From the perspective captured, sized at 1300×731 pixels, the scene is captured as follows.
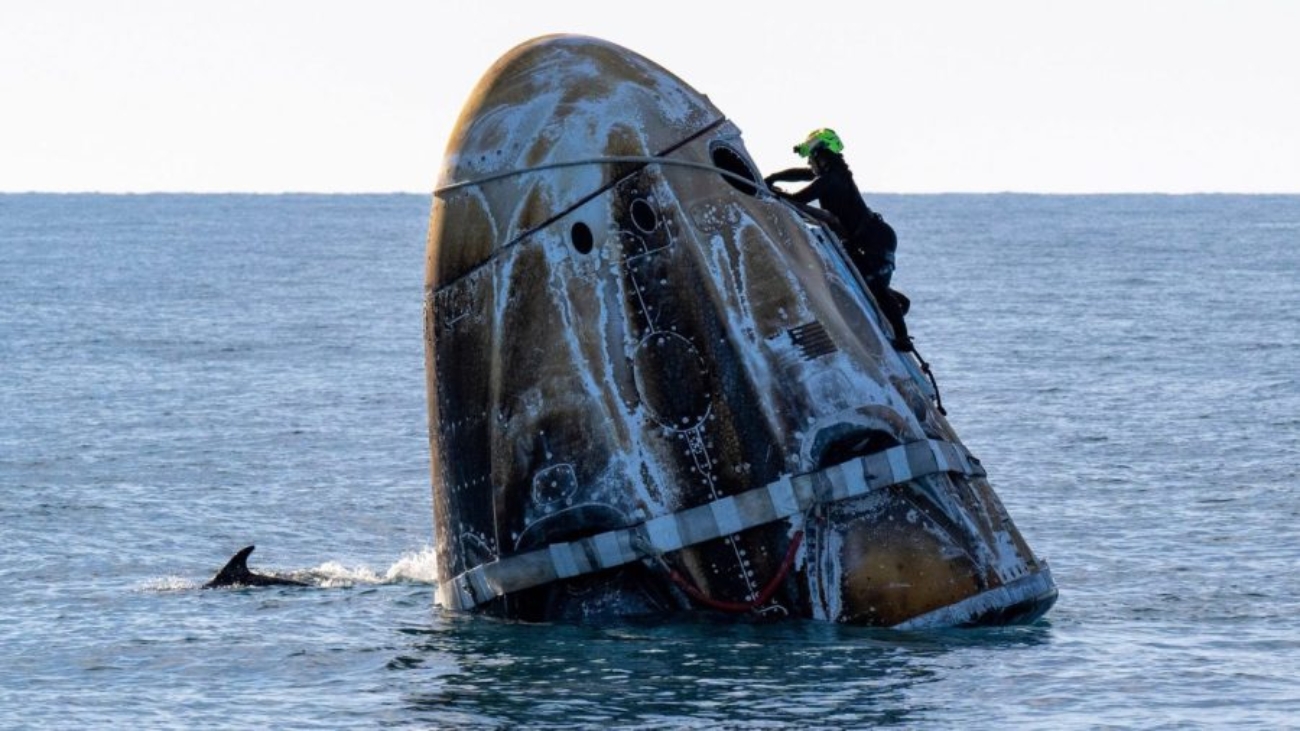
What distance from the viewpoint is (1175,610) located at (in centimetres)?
2008

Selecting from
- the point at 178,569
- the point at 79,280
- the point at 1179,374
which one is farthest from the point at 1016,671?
the point at 79,280

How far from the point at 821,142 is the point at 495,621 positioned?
4428 millimetres

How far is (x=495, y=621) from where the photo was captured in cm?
1727

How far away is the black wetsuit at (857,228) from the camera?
18.0m

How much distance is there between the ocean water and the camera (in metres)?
16.1

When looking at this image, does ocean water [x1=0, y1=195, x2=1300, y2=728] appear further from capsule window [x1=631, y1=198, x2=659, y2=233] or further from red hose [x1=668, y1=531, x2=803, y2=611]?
capsule window [x1=631, y1=198, x2=659, y2=233]

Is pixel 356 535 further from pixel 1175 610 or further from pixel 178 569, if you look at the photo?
pixel 1175 610

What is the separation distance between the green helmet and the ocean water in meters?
3.86

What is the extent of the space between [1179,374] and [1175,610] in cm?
2727

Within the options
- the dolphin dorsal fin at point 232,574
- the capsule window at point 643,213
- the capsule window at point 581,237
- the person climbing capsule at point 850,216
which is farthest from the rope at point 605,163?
the dolphin dorsal fin at point 232,574

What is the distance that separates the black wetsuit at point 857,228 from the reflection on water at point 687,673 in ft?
8.98

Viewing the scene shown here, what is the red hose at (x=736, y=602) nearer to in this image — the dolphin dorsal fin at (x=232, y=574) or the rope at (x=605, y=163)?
the rope at (x=605, y=163)

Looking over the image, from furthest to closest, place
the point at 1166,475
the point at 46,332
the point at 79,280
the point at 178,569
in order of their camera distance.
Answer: the point at 79,280 → the point at 46,332 → the point at 1166,475 → the point at 178,569

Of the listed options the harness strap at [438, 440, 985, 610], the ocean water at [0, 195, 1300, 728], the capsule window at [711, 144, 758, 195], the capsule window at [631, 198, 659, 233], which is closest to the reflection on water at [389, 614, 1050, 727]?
the ocean water at [0, 195, 1300, 728]
